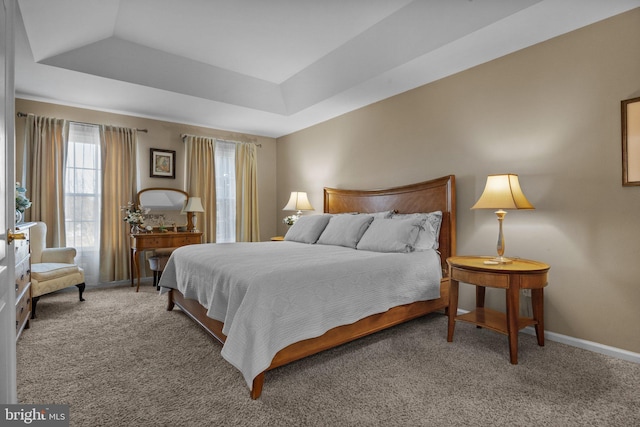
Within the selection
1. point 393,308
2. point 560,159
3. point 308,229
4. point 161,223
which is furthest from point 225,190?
point 560,159

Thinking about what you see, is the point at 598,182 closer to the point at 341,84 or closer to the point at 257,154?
the point at 341,84

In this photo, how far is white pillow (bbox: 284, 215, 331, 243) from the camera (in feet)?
13.1

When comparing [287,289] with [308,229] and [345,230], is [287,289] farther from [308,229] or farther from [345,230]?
[308,229]

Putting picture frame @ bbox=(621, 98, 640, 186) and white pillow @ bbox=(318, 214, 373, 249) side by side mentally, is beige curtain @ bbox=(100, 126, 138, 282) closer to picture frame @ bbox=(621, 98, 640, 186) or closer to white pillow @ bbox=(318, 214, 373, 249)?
white pillow @ bbox=(318, 214, 373, 249)

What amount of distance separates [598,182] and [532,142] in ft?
1.91

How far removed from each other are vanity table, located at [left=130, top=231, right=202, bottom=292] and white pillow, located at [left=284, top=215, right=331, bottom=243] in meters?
1.63

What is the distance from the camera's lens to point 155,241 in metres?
4.56

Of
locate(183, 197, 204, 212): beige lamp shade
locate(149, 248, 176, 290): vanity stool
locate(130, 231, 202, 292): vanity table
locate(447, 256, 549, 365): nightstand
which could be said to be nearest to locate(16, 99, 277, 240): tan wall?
locate(183, 197, 204, 212): beige lamp shade

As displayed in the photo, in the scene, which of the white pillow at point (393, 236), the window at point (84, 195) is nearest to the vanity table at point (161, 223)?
the window at point (84, 195)

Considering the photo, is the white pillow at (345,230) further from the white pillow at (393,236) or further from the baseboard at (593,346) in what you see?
the baseboard at (593,346)

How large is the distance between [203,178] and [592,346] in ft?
17.0

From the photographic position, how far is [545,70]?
2762 mm

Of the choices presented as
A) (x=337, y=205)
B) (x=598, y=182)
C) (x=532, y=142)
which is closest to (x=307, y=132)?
(x=337, y=205)

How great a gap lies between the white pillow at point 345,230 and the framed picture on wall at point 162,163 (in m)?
2.84
